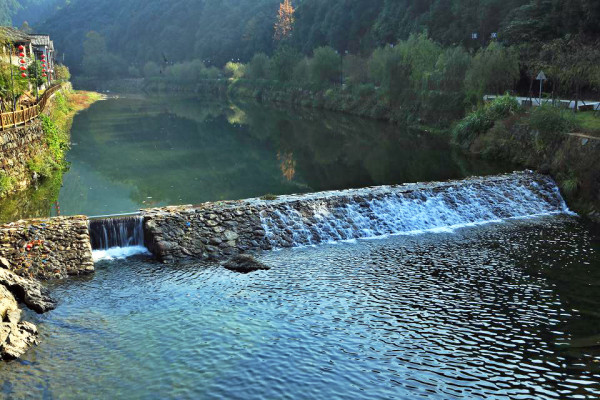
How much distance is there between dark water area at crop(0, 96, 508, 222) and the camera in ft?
126

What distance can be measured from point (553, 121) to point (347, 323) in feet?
94.9

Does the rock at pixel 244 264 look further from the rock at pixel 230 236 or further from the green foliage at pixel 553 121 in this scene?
the green foliage at pixel 553 121

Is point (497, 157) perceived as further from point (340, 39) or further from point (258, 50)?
point (258, 50)

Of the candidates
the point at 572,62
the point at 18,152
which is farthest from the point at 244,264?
the point at 572,62

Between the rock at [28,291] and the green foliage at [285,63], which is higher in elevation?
the green foliage at [285,63]

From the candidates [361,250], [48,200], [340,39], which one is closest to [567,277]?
[361,250]

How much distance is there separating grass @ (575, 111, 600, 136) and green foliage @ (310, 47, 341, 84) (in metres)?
61.0

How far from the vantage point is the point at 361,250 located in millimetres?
27656

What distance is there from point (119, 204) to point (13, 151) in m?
8.31

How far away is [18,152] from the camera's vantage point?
3859cm

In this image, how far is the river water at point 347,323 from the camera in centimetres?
1614

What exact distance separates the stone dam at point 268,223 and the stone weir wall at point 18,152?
40.8ft

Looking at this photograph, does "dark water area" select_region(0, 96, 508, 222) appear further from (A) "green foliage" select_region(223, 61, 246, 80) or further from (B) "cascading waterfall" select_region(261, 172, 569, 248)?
(A) "green foliage" select_region(223, 61, 246, 80)

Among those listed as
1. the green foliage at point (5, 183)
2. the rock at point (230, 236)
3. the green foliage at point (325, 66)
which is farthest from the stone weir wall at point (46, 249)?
the green foliage at point (325, 66)
